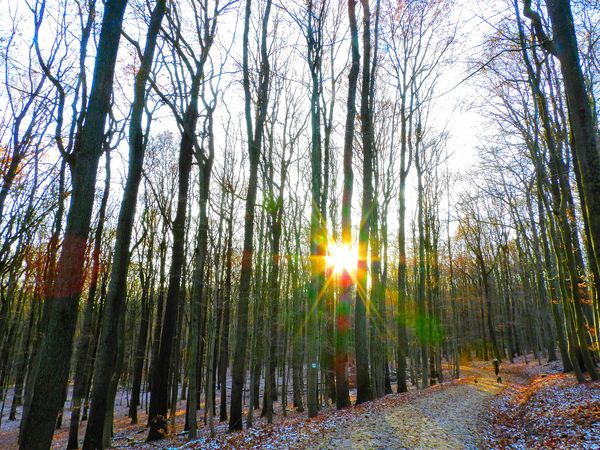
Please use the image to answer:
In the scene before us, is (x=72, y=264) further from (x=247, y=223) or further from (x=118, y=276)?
(x=247, y=223)

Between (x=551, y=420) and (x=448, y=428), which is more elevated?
(x=551, y=420)

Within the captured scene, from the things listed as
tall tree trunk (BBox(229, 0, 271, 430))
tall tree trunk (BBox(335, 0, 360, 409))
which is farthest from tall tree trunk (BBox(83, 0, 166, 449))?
tall tree trunk (BBox(335, 0, 360, 409))

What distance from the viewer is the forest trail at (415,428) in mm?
6352

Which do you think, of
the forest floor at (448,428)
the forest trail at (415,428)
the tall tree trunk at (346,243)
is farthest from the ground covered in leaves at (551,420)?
the tall tree trunk at (346,243)

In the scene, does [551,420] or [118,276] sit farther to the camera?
[118,276]

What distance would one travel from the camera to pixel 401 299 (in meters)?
16.5

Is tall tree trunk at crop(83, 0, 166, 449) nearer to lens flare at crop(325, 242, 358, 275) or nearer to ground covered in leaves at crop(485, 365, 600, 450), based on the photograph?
lens flare at crop(325, 242, 358, 275)

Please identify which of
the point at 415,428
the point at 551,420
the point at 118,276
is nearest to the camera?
the point at 415,428

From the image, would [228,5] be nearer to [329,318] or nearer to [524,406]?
[329,318]

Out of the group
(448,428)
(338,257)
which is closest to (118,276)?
(448,428)

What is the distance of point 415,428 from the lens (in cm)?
746

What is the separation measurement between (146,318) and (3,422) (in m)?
12.2

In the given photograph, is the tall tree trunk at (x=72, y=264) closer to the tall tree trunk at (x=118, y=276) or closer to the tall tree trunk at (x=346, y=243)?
the tall tree trunk at (x=118, y=276)

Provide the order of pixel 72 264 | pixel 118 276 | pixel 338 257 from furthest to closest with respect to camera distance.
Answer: pixel 338 257 < pixel 118 276 < pixel 72 264
